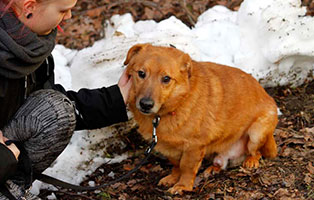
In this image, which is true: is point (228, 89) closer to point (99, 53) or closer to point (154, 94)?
point (154, 94)

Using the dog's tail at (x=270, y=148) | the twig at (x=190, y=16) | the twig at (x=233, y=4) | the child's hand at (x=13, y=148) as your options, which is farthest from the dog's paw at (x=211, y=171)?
the twig at (x=233, y=4)

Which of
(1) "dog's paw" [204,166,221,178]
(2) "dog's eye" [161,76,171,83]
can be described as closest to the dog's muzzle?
(2) "dog's eye" [161,76,171,83]

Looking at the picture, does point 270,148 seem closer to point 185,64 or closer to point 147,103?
point 185,64

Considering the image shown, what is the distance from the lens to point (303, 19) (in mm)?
4664

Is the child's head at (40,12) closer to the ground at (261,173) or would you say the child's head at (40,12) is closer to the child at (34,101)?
the child at (34,101)

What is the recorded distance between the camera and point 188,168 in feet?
12.4

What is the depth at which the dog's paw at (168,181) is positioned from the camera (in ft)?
13.1

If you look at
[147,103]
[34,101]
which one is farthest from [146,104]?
[34,101]

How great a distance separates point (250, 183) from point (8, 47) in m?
2.40

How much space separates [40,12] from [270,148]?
2.54 meters

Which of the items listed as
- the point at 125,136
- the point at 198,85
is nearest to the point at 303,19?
the point at 198,85

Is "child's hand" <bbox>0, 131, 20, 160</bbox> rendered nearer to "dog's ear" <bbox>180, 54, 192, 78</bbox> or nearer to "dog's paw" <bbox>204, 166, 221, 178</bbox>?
"dog's ear" <bbox>180, 54, 192, 78</bbox>

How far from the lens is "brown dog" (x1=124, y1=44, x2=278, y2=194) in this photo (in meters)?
3.37

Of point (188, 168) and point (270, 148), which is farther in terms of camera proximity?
point (270, 148)
